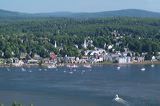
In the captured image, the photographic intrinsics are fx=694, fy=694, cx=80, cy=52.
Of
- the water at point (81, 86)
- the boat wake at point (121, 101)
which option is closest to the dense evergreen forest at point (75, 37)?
the water at point (81, 86)

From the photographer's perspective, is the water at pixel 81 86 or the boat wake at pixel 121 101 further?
the water at pixel 81 86

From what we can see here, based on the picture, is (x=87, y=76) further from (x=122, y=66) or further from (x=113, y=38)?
(x=113, y=38)

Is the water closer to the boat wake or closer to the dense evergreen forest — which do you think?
the boat wake

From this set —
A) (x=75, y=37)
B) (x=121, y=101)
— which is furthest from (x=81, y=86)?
(x=75, y=37)

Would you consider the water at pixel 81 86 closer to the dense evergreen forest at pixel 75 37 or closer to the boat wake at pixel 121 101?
the boat wake at pixel 121 101

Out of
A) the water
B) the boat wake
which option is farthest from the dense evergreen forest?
the boat wake

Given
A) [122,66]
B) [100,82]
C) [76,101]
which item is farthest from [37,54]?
[76,101]
